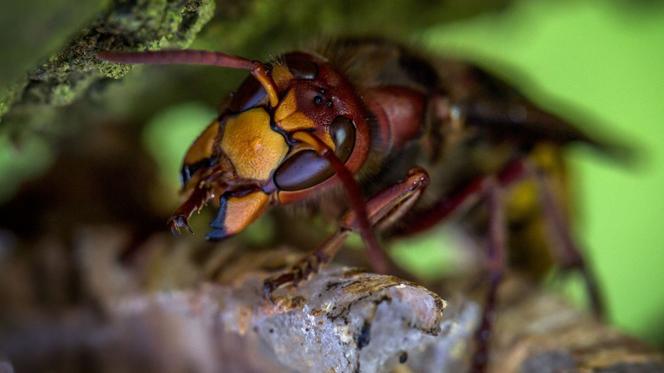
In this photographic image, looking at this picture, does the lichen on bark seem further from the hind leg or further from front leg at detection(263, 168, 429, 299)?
the hind leg

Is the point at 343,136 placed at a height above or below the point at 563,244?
above

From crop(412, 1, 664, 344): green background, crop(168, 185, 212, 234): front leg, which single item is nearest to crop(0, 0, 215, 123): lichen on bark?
crop(168, 185, 212, 234): front leg

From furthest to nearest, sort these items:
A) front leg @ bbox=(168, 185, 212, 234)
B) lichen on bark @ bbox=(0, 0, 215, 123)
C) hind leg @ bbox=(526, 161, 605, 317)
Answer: hind leg @ bbox=(526, 161, 605, 317) < front leg @ bbox=(168, 185, 212, 234) < lichen on bark @ bbox=(0, 0, 215, 123)

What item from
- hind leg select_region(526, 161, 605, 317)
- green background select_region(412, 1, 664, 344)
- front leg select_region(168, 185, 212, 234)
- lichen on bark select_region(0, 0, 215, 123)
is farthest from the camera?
green background select_region(412, 1, 664, 344)

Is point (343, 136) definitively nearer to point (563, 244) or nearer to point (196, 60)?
point (196, 60)

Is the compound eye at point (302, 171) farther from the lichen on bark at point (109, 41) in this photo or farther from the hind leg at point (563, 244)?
the hind leg at point (563, 244)

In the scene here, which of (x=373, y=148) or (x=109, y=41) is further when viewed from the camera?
(x=373, y=148)

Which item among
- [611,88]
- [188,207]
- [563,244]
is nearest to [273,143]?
[188,207]

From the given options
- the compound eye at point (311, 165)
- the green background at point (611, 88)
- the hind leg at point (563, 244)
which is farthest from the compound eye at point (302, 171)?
the green background at point (611, 88)
